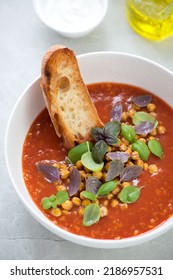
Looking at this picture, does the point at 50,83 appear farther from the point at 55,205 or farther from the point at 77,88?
the point at 55,205

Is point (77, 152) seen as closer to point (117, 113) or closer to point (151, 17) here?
point (117, 113)

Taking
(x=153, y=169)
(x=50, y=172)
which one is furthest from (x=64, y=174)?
(x=153, y=169)

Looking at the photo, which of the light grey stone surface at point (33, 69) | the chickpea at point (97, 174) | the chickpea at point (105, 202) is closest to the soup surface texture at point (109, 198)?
the chickpea at point (105, 202)

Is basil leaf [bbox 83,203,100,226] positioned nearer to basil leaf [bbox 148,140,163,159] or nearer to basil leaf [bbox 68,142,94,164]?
basil leaf [bbox 68,142,94,164]

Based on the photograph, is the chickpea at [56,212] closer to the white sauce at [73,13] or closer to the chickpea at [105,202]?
the chickpea at [105,202]

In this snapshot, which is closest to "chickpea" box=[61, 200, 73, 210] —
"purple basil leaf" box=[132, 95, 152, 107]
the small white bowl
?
"purple basil leaf" box=[132, 95, 152, 107]

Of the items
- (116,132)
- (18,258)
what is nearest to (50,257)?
(18,258)
